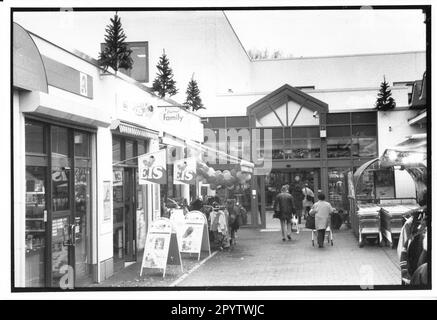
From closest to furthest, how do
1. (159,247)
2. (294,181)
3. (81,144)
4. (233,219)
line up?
1. (81,144)
2. (159,247)
3. (294,181)
4. (233,219)

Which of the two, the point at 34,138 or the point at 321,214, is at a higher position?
the point at 34,138

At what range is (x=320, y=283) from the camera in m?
5.12

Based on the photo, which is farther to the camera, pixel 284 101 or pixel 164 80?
pixel 284 101

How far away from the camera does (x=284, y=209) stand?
22.0ft

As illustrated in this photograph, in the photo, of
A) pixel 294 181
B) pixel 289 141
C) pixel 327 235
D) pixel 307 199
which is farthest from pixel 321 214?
pixel 289 141

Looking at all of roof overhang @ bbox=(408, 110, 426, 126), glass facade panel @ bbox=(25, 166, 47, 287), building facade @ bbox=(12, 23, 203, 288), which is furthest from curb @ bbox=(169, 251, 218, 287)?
roof overhang @ bbox=(408, 110, 426, 126)

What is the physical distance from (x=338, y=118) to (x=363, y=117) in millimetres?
312

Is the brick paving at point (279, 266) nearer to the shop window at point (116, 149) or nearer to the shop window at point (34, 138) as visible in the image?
the shop window at point (116, 149)

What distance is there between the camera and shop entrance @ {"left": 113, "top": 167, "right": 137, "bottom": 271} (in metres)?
7.32

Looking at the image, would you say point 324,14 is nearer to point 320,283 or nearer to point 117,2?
point 117,2

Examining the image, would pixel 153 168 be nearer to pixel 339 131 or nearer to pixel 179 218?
pixel 179 218

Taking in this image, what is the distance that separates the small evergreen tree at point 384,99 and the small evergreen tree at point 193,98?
88.4 inches

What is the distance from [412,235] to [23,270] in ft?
12.5

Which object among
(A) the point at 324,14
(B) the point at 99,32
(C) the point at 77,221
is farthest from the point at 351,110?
(C) the point at 77,221
